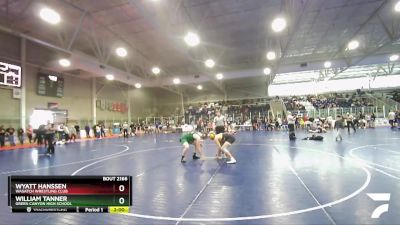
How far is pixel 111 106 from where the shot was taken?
29.7 metres

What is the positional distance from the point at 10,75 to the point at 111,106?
13893mm

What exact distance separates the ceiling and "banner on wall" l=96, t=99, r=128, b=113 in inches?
294

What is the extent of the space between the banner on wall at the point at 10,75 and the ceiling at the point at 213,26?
247cm

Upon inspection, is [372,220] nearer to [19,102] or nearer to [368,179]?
[368,179]

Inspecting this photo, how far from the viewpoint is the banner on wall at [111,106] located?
27.9 m

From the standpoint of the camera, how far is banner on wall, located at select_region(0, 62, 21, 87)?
50.7ft

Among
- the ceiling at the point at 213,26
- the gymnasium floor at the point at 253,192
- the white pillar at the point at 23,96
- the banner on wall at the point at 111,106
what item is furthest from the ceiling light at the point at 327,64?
the white pillar at the point at 23,96

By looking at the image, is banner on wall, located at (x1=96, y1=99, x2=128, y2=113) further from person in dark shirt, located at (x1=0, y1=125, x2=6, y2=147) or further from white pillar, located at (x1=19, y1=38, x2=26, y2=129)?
person in dark shirt, located at (x1=0, y1=125, x2=6, y2=147)

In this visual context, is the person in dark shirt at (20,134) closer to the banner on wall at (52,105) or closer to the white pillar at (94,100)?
the banner on wall at (52,105)

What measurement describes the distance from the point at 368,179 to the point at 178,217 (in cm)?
429

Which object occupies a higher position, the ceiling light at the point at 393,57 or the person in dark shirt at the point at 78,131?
the ceiling light at the point at 393,57

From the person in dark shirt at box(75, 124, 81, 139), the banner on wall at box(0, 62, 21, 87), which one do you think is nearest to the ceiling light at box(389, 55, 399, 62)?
the person in dark shirt at box(75, 124, 81, 139)

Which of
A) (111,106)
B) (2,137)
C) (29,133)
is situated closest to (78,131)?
(29,133)

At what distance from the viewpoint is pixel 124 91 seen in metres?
32.9
